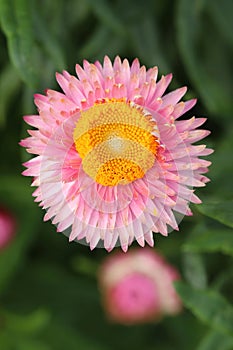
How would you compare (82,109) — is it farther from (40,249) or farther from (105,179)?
(40,249)

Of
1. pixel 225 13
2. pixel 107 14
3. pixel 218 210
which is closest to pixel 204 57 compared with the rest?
Answer: pixel 225 13

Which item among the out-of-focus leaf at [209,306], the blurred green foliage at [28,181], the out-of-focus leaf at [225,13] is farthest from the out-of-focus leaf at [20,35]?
the out-of-focus leaf at [225,13]

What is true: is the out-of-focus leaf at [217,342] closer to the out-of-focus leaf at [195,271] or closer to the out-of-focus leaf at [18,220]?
the out-of-focus leaf at [195,271]

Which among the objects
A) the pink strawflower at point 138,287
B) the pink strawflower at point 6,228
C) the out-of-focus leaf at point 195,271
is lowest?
the pink strawflower at point 138,287

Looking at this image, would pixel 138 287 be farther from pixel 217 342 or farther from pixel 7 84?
pixel 7 84

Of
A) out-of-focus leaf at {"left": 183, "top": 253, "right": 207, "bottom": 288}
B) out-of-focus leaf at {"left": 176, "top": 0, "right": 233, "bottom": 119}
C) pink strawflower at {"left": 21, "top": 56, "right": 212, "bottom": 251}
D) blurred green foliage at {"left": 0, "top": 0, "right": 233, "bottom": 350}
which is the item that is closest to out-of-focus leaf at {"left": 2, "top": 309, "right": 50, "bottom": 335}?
blurred green foliage at {"left": 0, "top": 0, "right": 233, "bottom": 350}

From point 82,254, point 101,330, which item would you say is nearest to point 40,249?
point 82,254
